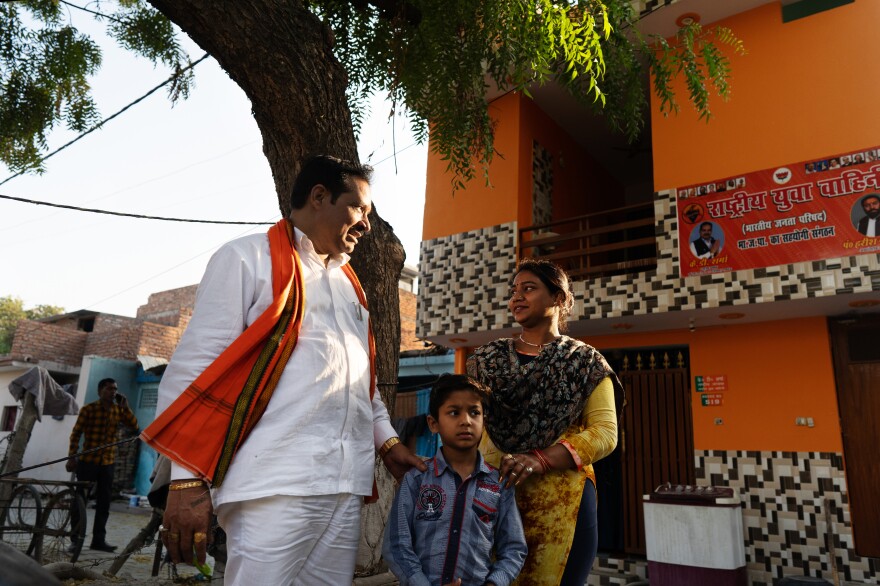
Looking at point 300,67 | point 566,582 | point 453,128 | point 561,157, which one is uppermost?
point 561,157

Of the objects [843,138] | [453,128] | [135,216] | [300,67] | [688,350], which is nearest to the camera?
[300,67]

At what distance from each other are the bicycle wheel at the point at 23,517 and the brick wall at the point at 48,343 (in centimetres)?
1257

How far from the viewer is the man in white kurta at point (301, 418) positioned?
1.66 m

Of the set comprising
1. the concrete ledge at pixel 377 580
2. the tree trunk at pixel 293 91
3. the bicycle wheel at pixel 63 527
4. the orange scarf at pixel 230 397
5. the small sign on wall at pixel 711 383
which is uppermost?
the tree trunk at pixel 293 91

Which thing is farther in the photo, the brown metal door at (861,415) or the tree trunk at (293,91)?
the brown metal door at (861,415)

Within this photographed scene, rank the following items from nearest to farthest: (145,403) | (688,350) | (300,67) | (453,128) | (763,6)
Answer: (300,67)
(453,128)
(763,6)
(688,350)
(145,403)

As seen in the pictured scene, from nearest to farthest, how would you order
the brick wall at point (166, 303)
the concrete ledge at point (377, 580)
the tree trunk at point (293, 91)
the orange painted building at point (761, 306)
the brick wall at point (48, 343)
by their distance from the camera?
the tree trunk at point (293, 91) → the concrete ledge at point (377, 580) → the orange painted building at point (761, 306) → the brick wall at point (48, 343) → the brick wall at point (166, 303)

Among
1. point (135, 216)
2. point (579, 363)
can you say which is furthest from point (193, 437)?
point (135, 216)

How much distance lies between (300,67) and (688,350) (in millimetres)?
6692

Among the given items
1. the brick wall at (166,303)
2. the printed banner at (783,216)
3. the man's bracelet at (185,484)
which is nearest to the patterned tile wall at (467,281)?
the printed banner at (783,216)

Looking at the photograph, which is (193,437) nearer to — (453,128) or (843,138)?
(453,128)

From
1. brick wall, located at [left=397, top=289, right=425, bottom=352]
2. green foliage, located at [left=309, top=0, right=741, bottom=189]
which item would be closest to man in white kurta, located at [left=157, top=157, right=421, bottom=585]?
green foliage, located at [left=309, top=0, right=741, bottom=189]

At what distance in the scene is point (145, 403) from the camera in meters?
16.2

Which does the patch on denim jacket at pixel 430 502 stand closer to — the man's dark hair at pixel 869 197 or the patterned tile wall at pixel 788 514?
the patterned tile wall at pixel 788 514
